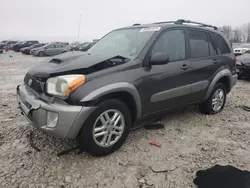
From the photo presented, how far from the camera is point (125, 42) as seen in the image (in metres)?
3.62

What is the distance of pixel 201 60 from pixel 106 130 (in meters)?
2.24

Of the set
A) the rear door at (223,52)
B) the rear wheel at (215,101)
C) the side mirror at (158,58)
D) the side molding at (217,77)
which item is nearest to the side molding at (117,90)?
the side mirror at (158,58)

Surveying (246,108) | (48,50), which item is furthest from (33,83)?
(48,50)

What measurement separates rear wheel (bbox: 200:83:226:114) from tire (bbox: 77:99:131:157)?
6.86ft

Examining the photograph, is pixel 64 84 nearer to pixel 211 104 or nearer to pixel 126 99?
pixel 126 99

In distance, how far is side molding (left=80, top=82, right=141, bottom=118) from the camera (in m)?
2.64

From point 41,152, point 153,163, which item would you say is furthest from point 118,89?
point 41,152

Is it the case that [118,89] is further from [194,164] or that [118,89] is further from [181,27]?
[181,27]

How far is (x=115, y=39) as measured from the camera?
3.91m

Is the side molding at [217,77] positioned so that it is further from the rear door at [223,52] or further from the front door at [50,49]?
the front door at [50,49]

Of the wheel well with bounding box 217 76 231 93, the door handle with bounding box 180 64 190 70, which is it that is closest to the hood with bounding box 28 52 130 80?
the door handle with bounding box 180 64 190 70

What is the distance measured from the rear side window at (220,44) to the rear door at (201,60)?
147 millimetres

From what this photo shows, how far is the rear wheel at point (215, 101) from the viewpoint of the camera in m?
4.49

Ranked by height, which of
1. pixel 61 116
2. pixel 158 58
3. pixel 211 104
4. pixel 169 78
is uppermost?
pixel 158 58
